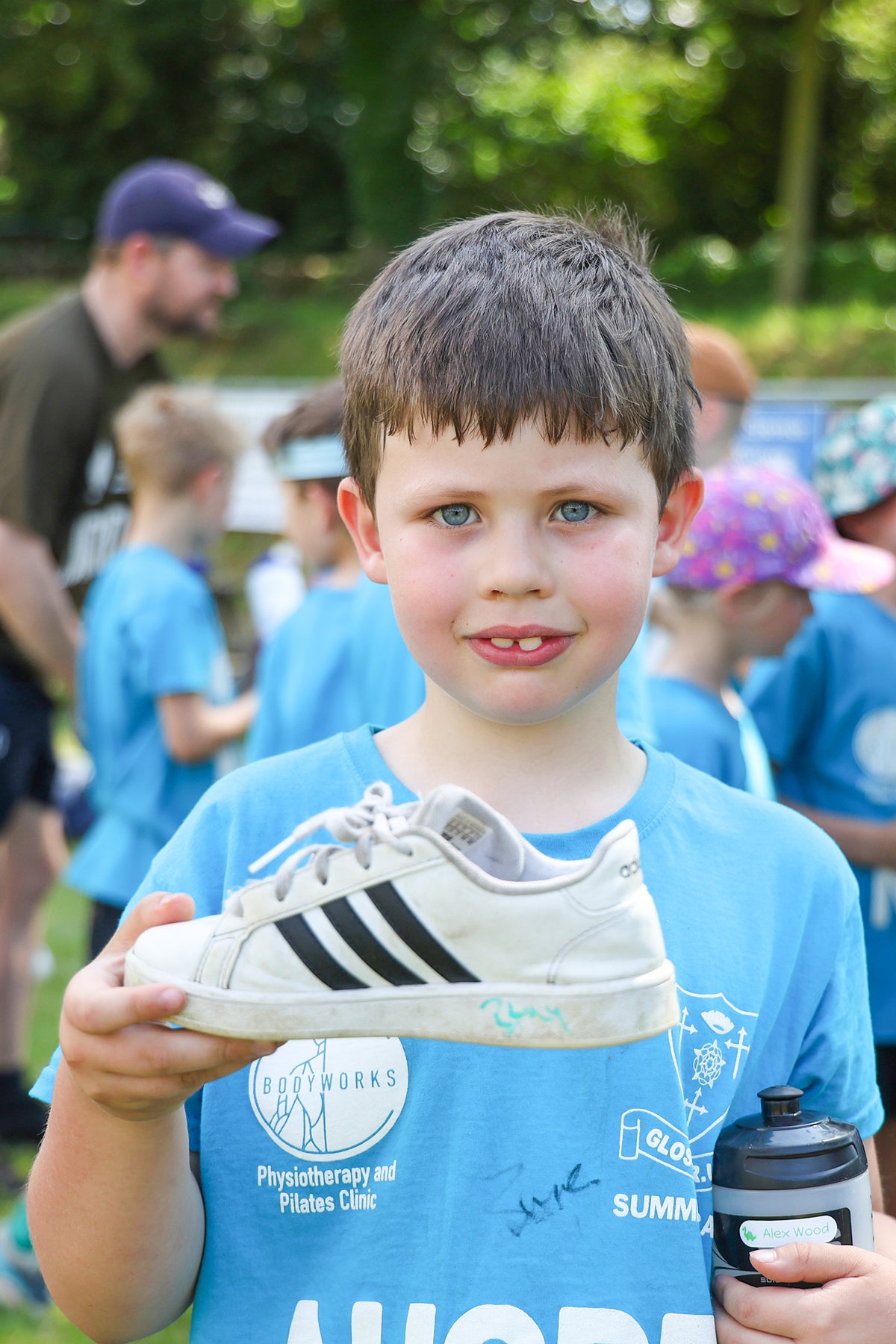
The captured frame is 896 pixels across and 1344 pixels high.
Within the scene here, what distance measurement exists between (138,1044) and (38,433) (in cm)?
352

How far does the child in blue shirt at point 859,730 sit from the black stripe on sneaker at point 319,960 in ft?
6.92

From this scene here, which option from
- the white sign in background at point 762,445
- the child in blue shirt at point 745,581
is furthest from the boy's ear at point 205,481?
the white sign in background at point 762,445

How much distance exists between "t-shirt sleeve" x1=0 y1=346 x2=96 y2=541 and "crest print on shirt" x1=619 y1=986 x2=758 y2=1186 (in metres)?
3.45

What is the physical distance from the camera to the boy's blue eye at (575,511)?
1.29 m

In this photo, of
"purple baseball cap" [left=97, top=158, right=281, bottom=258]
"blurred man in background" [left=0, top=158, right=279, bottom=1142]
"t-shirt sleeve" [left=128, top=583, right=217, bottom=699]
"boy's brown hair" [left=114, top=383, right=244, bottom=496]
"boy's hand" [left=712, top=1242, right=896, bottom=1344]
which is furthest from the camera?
"purple baseball cap" [left=97, top=158, right=281, bottom=258]

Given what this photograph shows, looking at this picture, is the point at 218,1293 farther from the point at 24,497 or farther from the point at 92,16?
the point at 92,16

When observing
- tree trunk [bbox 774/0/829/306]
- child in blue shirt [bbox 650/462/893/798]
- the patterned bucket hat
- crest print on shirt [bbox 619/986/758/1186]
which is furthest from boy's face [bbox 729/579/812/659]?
tree trunk [bbox 774/0/829/306]

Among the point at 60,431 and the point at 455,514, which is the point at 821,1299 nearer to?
the point at 455,514

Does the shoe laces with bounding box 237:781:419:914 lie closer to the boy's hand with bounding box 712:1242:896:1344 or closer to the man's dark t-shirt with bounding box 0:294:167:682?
the boy's hand with bounding box 712:1242:896:1344

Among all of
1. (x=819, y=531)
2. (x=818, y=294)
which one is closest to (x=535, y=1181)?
(x=819, y=531)

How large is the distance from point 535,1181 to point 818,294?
22.4 m

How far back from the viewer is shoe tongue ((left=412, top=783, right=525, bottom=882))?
1.11 m

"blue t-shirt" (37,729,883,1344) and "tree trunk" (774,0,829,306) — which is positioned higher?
"tree trunk" (774,0,829,306)

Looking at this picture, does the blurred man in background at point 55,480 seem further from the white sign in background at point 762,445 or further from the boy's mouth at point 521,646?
the white sign in background at point 762,445
